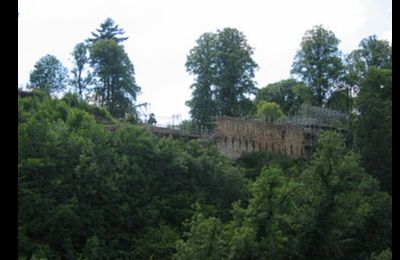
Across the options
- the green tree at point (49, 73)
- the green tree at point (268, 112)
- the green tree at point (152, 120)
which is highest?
the green tree at point (49, 73)

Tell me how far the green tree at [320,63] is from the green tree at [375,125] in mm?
10094

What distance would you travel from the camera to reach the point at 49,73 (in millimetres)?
62125

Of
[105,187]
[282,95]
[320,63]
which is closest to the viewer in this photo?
[105,187]

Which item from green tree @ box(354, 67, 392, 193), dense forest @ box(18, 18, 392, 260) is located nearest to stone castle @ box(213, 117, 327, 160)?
dense forest @ box(18, 18, 392, 260)

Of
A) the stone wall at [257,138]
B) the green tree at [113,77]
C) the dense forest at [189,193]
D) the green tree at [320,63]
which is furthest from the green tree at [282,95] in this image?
the dense forest at [189,193]

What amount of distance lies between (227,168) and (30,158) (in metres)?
12.2

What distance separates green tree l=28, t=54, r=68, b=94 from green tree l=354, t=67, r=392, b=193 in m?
30.4

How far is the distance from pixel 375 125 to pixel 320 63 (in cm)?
1566

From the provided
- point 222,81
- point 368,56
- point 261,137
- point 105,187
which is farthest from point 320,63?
point 105,187

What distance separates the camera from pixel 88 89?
2343 inches

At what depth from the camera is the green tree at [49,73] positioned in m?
61.7

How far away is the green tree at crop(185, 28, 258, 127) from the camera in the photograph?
52.7 metres

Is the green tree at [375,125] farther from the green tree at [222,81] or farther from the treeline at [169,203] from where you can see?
the green tree at [222,81]

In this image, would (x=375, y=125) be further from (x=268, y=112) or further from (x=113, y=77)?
(x=113, y=77)
